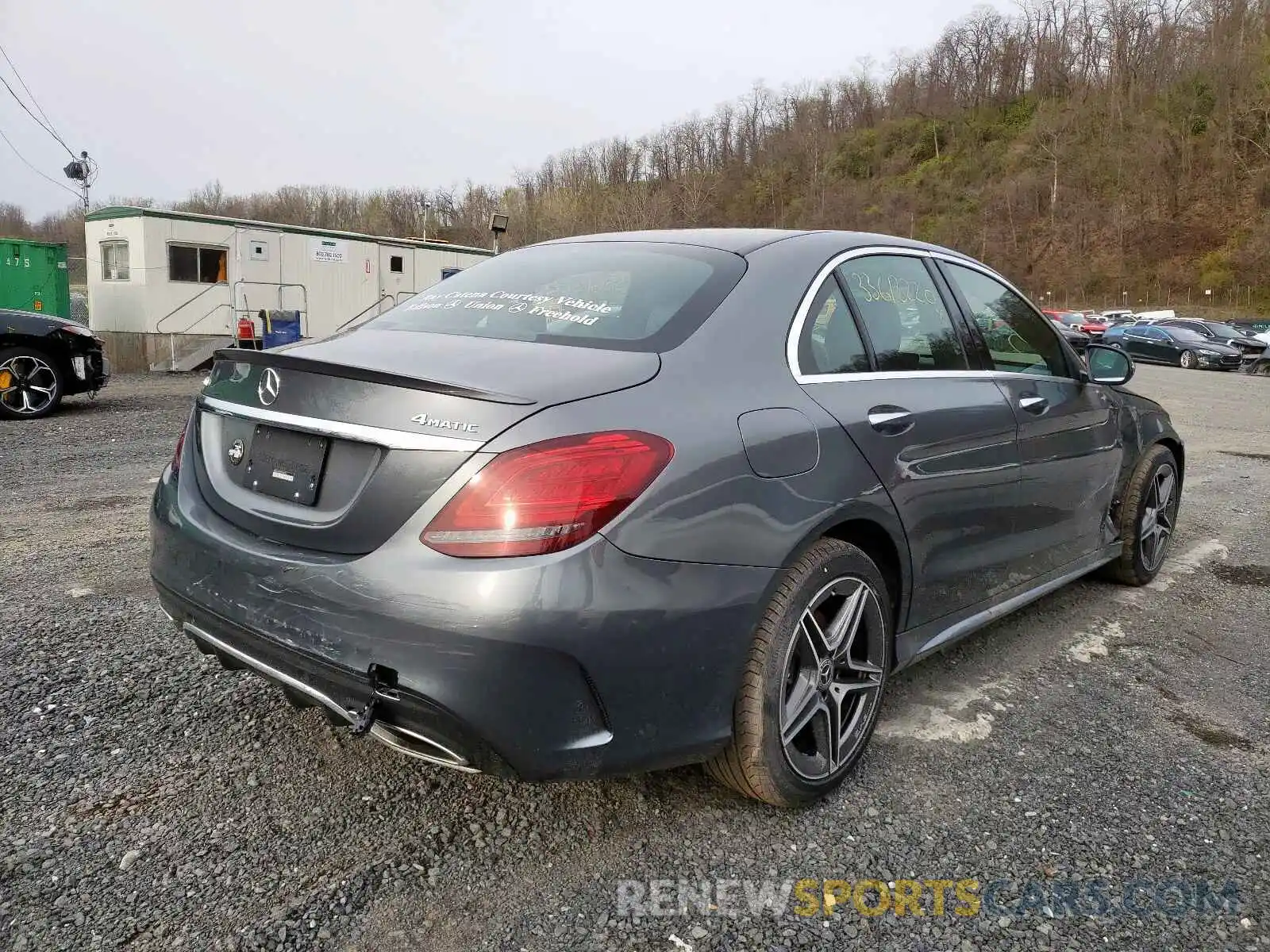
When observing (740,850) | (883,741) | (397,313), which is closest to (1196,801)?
(883,741)

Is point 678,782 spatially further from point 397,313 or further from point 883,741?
point 397,313

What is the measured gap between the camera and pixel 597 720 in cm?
201

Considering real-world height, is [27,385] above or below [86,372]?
below

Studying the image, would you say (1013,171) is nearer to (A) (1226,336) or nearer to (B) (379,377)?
(A) (1226,336)

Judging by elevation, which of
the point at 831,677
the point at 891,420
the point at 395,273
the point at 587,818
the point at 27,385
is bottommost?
the point at 587,818

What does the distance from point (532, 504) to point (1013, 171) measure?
87783 millimetres

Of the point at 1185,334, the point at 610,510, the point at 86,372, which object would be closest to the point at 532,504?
the point at 610,510

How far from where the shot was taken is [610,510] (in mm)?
1978

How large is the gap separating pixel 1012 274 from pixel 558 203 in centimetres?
3267

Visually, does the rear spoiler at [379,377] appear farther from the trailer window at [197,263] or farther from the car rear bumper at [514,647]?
the trailer window at [197,263]

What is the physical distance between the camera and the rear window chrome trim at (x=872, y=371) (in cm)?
257

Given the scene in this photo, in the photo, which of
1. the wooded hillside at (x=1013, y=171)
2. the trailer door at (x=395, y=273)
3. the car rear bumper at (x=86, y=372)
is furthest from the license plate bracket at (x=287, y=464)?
the wooded hillside at (x=1013, y=171)

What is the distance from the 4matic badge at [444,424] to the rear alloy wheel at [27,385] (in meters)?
9.80

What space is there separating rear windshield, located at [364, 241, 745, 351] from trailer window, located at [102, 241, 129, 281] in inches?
697
